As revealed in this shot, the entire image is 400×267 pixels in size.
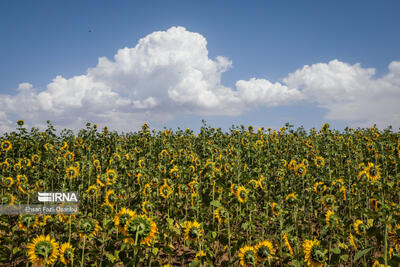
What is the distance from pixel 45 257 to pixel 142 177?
11.2 ft

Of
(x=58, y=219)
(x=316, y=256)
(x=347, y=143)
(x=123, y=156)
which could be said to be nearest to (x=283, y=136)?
(x=347, y=143)

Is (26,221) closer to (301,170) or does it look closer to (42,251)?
(42,251)

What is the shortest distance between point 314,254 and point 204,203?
7.26 feet

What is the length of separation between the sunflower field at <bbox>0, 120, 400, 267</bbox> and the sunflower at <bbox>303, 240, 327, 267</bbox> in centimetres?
1

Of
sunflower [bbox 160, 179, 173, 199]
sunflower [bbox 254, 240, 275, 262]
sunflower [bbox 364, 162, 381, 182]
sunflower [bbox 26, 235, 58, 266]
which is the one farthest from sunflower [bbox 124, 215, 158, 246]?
sunflower [bbox 364, 162, 381, 182]

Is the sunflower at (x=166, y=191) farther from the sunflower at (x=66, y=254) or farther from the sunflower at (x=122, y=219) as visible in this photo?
the sunflower at (x=122, y=219)

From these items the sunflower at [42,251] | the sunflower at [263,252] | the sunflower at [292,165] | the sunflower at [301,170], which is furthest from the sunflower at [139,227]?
the sunflower at [292,165]

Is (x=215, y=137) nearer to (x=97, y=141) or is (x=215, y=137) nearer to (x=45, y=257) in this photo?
(x=97, y=141)

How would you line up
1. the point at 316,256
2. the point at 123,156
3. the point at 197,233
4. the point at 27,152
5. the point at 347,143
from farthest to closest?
1. the point at 347,143
2. the point at 27,152
3. the point at 123,156
4. the point at 197,233
5. the point at 316,256

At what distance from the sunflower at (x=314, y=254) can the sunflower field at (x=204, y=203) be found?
0.6 inches

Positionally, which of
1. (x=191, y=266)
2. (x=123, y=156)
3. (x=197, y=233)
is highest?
(x=123, y=156)

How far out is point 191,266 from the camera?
3.41m

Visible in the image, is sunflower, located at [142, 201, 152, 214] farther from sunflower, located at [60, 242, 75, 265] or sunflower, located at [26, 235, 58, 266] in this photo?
sunflower, located at [26, 235, 58, 266]

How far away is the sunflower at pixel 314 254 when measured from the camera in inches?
132
